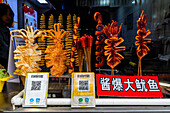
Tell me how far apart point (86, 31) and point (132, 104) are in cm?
139

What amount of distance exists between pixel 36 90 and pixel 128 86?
940mm

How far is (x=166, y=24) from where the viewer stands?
2.12 m

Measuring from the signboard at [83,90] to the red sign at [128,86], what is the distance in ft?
0.39

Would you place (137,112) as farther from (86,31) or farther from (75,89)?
(86,31)

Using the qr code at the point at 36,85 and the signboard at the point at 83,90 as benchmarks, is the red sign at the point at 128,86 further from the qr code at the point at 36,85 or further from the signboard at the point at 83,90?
the qr code at the point at 36,85

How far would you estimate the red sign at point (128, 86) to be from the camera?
1381mm

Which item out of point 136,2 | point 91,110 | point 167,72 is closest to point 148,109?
point 91,110

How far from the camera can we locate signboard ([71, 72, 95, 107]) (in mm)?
1287

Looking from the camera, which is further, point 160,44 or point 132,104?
point 160,44

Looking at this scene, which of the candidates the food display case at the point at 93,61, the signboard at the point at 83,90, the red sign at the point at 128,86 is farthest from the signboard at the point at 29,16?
the red sign at the point at 128,86

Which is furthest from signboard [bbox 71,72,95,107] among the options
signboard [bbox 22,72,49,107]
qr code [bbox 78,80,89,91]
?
signboard [bbox 22,72,49,107]

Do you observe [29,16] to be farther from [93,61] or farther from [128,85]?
[128,85]

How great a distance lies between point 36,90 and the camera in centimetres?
Answer: 132

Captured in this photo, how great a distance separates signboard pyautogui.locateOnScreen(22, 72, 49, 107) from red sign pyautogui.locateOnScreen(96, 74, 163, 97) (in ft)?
1.80
